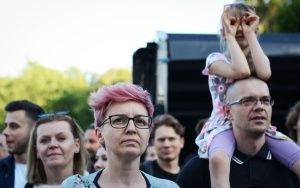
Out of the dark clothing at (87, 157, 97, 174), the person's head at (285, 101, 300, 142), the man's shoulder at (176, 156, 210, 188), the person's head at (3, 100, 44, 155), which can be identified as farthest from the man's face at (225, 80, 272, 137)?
the dark clothing at (87, 157, 97, 174)

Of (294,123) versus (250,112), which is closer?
(250,112)

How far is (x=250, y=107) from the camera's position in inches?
175

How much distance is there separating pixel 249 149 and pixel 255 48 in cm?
73

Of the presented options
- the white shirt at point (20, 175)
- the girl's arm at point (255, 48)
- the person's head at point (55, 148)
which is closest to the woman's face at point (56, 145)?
the person's head at point (55, 148)

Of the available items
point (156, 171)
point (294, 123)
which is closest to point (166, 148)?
point (156, 171)

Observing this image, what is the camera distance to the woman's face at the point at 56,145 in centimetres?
544

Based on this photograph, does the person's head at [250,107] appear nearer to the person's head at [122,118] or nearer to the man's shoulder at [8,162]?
the person's head at [122,118]

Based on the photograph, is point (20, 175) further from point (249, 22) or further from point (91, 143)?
point (249, 22)

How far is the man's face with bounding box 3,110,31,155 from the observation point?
21.4 feet

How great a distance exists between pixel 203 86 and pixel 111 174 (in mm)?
5511

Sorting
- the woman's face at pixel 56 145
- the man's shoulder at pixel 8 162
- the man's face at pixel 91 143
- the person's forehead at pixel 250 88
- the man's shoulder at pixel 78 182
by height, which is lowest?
the man's shoulder at pixel 78 182

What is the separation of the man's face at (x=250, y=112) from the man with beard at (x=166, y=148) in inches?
121

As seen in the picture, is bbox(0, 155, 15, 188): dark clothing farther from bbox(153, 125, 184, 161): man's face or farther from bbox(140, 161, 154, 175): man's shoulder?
bbox(153, 125, 184, 161): man's face

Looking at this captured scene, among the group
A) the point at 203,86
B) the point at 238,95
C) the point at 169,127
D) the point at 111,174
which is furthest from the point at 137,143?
the point at 203,86
